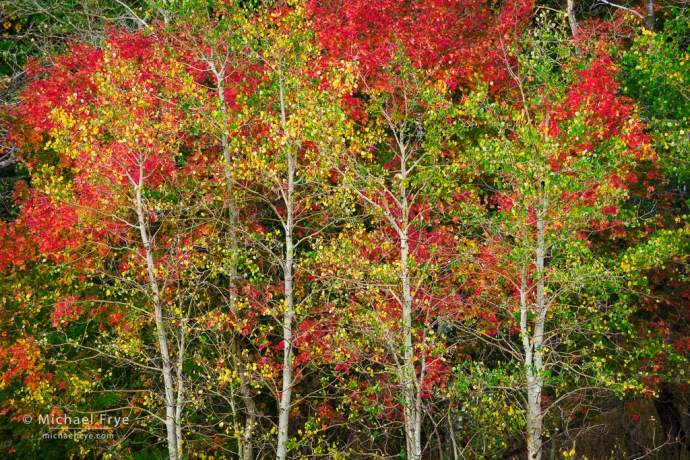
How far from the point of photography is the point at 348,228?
63.0 feet

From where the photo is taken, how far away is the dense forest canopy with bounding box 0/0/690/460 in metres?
15.7

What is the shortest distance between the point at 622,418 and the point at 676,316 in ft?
11.2

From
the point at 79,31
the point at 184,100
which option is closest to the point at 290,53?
the point at 184,100

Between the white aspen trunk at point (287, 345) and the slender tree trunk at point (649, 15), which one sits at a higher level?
the slender tree trunk at point (649, 15)

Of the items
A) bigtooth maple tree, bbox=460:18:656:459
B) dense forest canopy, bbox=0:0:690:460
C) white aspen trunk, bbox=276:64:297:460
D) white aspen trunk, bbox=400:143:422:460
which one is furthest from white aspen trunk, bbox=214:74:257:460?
bigtooth maple tree, bbox=460:18:656:459

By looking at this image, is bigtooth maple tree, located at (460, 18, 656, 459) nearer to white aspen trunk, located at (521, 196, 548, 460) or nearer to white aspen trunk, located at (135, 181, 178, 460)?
white aspen trunk, located at (521, 196, 548, 460)

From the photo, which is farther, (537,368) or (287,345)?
(287,345)

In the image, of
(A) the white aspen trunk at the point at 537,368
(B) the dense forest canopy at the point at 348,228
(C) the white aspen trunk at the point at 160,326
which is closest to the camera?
(A) the white aspen trunk at the point at 537,368

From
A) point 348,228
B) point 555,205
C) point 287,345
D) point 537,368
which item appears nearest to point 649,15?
point 555,205

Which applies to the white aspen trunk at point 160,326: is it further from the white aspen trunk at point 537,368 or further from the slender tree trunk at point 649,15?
the slender tree trunk at point 649,15

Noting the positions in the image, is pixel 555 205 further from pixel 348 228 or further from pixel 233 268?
pixel 233 268

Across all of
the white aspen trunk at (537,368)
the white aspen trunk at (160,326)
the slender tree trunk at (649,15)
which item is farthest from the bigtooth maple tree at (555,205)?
the white aspen trunk at (160,326)

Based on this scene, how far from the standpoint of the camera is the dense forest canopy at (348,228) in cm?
1569

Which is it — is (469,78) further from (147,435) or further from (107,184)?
(147,435)
